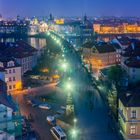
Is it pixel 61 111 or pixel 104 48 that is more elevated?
pixel 104 48

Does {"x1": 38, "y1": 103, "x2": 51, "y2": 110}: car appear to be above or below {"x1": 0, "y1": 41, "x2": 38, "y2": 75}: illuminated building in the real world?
below

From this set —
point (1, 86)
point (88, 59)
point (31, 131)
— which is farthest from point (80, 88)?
point (88, 59)

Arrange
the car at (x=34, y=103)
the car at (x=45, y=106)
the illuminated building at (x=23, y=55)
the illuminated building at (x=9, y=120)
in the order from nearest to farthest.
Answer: the illuminated building at (x=9, y=120)
the car at (x=45, y=106)
the car at (x=34, y=103)
the illuminated building at (x=23, y=55)

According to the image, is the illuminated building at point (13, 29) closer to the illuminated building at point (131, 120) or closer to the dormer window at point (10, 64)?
the dormer window at point (10, 64)

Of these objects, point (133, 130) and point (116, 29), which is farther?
point (116, 29)

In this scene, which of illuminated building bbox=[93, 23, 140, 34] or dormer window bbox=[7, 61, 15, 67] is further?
illuminated building bbox=[93, 23, 140, 34]

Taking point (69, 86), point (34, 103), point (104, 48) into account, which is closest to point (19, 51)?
point (69, 86)

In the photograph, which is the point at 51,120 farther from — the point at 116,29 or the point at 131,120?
the point at 116,29

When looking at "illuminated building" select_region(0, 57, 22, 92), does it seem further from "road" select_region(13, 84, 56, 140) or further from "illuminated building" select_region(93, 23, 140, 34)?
"illuminated building" select_region(93, 23, 140, 34)

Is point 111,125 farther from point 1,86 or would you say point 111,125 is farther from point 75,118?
point 1,86

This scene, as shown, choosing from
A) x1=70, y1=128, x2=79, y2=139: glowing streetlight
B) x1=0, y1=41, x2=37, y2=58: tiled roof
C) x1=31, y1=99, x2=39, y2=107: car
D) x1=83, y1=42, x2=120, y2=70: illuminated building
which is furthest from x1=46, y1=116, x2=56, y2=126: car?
x1=83, y1=42, x2=120, y2=70: illuminated building

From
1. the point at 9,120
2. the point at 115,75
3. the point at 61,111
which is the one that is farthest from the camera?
the point at 115,75

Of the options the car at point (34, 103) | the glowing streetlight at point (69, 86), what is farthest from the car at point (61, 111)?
the glowing streetlight at point (69, 86)
